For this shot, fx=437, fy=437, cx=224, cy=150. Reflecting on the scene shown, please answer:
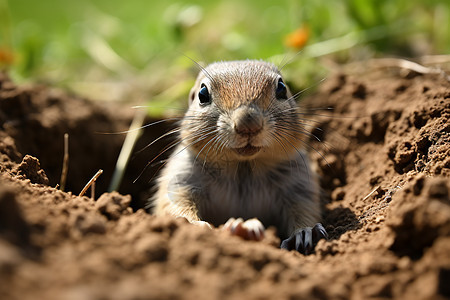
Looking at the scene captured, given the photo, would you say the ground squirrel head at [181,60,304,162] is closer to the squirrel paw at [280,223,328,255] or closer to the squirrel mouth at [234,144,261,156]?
the squirrel mouth at [234,144,261,156]

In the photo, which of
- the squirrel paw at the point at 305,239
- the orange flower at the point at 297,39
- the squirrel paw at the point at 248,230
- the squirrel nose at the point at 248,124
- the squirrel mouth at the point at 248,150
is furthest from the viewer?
the orange flower at the point at 297,39

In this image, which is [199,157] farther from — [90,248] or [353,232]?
[90,248]

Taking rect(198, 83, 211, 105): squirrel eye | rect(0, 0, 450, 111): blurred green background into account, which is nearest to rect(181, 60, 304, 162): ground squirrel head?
rect(198, 83, 211, 105): squirrel eye

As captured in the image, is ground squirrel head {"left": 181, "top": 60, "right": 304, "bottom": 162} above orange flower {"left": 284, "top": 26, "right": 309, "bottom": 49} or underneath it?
underneath

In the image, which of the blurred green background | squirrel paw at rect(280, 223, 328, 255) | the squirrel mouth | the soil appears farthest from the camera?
the blurred green background

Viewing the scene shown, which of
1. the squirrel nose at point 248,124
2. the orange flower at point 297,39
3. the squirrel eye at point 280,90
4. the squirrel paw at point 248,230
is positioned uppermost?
the orange flower at point 297,39

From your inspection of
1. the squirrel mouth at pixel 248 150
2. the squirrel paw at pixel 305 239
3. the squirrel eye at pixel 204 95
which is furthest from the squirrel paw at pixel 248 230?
the squirrel eye at pixel 204 95

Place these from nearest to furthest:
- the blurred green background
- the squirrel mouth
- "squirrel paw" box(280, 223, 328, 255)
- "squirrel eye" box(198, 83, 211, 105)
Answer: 1. "squirrel paw" box(280, 223, 328, 255)
2. the squirrel mouth
3. "squirrel eye" box(198, 83, 211, 105)
4. the blurred green background

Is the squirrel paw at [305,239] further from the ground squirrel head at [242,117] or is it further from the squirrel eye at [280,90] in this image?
the squirrel eye at [280,90]
